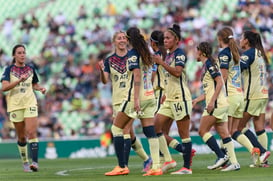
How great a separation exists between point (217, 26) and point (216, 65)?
12.4 m

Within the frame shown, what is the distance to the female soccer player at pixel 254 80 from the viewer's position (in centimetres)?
1266

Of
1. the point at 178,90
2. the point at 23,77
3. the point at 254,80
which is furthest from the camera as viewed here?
the point at 254,80

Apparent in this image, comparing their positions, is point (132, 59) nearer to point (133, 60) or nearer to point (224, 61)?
point (133, 60)

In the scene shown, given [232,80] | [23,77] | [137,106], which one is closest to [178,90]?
[137,106]

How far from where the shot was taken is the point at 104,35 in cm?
2356

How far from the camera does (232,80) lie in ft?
40.5

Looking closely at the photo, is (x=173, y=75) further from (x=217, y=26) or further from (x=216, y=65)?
(x=217, y=26)

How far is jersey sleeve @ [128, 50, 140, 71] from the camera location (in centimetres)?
1047

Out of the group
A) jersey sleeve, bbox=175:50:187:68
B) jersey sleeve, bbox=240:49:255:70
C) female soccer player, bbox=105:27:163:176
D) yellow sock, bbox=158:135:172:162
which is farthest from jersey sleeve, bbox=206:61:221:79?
jersey sleeve, bbox=240:49:255:70

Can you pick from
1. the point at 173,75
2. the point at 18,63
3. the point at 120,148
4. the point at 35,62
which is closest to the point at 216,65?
the point at 173,75

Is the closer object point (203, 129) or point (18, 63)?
point (203, 129)

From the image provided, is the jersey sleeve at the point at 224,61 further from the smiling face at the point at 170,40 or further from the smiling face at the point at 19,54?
the smiling face at the point at 19,54

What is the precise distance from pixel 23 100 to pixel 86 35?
10.5 meters

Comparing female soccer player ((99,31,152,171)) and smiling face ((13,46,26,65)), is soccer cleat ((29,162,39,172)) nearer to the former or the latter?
smiling face ((13,46,26,65))
